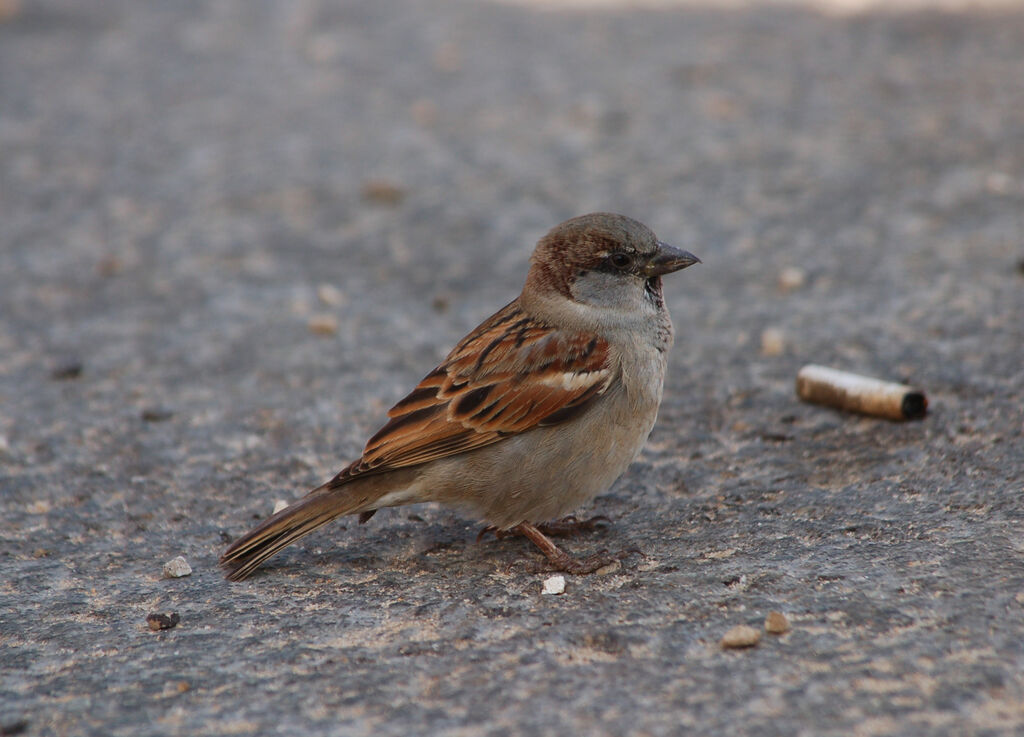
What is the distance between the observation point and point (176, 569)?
12.3ft

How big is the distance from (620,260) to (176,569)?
1813 millimetres

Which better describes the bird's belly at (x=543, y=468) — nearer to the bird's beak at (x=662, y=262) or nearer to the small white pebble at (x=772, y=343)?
the bird's beak at (x=662, y=262)

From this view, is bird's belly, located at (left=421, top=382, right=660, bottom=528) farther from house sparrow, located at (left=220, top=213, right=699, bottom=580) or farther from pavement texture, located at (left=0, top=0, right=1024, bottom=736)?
pavement texture, located at (left=0, top=0, right=1024, bottom=736)

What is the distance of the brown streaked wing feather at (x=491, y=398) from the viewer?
12.3 feet

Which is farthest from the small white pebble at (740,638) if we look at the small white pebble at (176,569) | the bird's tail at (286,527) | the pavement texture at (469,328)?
the small white pebble at (176,569)

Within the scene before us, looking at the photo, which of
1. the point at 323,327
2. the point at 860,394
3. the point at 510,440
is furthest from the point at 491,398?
the point at 323,327

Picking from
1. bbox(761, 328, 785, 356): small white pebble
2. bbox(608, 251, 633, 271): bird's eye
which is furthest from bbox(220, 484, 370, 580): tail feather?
bbox(761, 328, 785, 356): small white pebble

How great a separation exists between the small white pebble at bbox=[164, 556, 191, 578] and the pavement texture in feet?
0.16

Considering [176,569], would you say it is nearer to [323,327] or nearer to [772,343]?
[323,327]

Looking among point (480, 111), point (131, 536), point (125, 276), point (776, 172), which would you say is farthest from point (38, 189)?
point (776, 172)

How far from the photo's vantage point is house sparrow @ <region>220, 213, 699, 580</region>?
12.1 ft

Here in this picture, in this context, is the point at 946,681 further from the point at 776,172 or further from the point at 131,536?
the point at 776,172

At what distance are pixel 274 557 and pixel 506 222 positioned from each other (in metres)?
3.28

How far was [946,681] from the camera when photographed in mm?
2756
